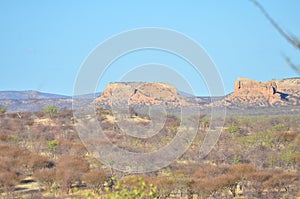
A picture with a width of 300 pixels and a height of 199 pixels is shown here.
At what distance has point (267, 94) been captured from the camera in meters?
95.5

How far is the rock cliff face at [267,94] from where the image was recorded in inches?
3649

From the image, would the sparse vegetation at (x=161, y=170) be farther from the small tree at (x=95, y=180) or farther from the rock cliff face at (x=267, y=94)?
the rock cliff face at (x=267, y=94)

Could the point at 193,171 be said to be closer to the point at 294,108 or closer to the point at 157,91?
the point at 157,91

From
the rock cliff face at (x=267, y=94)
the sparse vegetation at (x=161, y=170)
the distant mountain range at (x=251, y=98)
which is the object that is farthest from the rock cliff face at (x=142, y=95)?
the rock cliff face at (x=267, y=94)

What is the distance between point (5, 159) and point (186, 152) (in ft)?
40.9

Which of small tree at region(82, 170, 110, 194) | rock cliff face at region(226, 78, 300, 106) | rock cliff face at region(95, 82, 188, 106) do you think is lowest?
small tree at region(82, 170, 110, 194)

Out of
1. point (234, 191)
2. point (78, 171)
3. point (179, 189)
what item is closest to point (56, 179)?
point (78, 171)

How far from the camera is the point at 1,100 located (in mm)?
95688

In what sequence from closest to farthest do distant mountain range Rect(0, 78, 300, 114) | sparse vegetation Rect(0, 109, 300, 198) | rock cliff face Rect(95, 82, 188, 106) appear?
sparse vegetation Rect(0, 109, 300, 198) → rock cliff face Rect(95, 82, 188, 106) → distant mountain range Rect(0, 78, 300, 114)

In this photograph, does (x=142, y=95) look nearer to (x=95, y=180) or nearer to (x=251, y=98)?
(x=251, y=98)

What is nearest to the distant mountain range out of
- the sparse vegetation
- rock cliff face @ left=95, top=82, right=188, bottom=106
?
rock cliff face @ left=95, top=82, right=188, bottom=106

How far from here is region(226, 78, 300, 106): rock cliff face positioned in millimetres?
92688

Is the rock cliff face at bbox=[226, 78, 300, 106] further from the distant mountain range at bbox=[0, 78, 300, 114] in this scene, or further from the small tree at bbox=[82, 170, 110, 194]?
the small tree at bbox=[82, 170, 110, 194]

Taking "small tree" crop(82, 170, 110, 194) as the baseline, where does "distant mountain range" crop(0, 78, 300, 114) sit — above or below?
above
